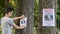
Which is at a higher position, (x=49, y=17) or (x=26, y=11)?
(x=26, y=11)

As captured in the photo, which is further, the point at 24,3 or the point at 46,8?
the point at 24,3

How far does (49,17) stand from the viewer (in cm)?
626

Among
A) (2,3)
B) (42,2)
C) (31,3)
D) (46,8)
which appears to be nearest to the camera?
(46,8)

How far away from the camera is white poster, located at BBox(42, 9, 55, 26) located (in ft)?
20.5

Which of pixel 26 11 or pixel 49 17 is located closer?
pixel 49 17

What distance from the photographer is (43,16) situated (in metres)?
6.45

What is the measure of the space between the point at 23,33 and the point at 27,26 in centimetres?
30

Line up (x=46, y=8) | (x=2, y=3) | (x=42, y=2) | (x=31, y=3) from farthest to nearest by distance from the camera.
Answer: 1. (x=2, y=3)
2. (x=31, y=3)
3. (x=42, y=2)
4. (x=46, y=8)

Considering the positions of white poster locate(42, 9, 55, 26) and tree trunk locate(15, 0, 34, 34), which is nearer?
white poster locate(42, 9, 55, 26)

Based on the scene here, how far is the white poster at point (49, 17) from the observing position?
6254 mm

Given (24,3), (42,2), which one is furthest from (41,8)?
(24,3)

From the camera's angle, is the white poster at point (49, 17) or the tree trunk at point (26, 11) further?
the tree trunk at point (26, 11)

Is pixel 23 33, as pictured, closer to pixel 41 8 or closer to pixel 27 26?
pixel 27 26

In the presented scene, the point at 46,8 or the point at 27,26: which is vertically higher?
the point at 46,8
